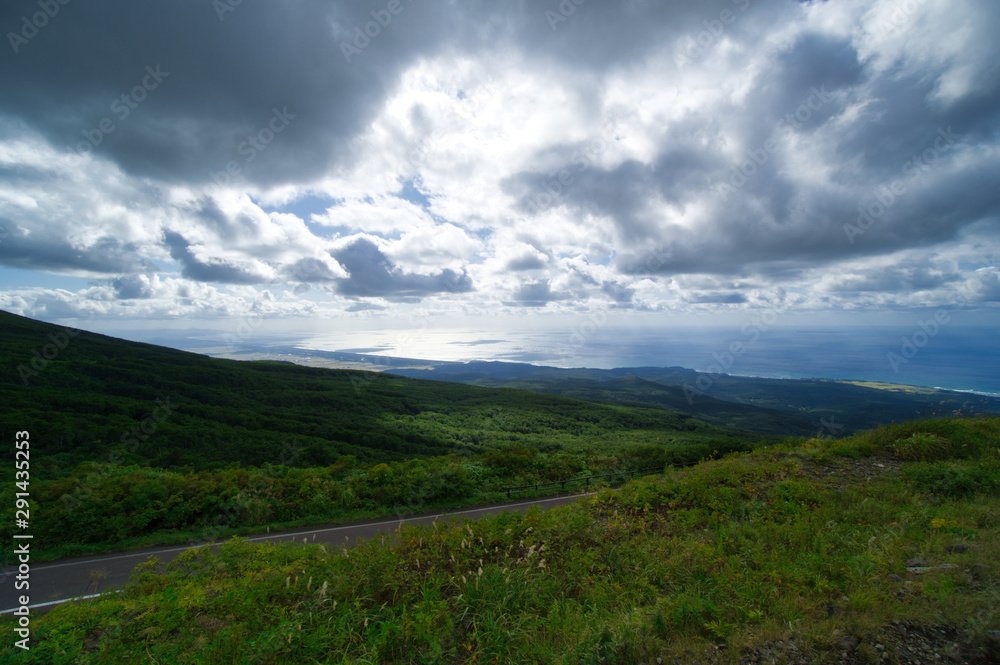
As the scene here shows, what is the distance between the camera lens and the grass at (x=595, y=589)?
151 inches

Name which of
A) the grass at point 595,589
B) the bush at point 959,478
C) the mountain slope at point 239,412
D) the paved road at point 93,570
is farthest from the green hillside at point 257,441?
the bush at point 959,478

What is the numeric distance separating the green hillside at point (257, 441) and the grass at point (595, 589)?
666 centimetres

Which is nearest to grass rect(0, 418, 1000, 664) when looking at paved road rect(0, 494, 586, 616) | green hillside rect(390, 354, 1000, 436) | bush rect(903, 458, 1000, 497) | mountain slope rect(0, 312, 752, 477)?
bush rect(903, 458, 1000, 497)

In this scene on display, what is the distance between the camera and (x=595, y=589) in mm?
5000

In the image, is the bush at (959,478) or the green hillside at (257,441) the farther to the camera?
the green hillside at (257,441)

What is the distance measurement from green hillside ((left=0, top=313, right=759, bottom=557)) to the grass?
6.66m

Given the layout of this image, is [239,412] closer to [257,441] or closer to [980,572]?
[257,441]

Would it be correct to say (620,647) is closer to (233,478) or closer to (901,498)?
(901,498)

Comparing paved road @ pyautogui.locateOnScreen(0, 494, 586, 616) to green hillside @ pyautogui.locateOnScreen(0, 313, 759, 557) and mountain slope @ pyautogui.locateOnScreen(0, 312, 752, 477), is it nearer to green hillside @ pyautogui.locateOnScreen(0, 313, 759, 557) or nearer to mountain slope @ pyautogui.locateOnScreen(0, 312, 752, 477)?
green hillside @ pyautogui.locateOnScreen(0, 313, 759, 557)

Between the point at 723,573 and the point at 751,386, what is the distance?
200m

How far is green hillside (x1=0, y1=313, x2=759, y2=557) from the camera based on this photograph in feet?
40.6

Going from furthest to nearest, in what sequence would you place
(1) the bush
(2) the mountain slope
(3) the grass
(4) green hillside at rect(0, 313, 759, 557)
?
(2) the mountain slope
(4) green hillside at rect(0, 313, 759, 557)
(1) the bush
(3) the grass

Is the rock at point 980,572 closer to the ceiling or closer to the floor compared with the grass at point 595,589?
closer to the ceiling

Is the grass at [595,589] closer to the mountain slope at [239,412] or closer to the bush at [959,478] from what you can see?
the bush at [959,478]
